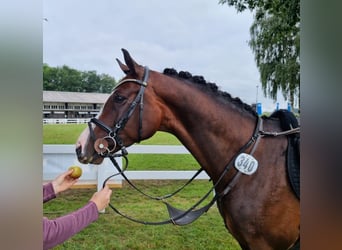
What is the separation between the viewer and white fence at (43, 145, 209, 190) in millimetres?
1342

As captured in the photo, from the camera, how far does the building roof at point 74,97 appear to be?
135 cm

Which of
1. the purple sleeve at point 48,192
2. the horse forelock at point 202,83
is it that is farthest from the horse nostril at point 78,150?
the horse forelock at point 202,83

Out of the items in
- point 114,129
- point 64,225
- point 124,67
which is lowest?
point 64,225

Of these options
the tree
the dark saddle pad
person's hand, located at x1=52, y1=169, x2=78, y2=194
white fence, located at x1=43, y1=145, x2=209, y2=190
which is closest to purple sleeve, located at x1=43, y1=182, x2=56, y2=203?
person's hand, located at x1=52, y1=169, x2=78, y2=194

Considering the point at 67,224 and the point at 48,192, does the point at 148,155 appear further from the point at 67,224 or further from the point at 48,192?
the point at 67,224

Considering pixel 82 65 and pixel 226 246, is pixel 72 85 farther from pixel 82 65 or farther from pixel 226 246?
pixel 226 246

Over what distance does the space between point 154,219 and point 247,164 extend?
74 cm

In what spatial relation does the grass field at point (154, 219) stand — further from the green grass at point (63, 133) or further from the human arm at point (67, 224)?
the human arm at point (67, 224)

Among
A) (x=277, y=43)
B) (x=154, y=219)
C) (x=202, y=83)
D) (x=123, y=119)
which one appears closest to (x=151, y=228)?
(x=154, y=219)

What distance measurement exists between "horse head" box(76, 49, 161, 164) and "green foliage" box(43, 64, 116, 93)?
0.13 meters

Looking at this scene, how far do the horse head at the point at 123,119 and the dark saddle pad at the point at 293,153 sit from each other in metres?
0.58

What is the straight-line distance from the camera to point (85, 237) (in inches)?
63.8

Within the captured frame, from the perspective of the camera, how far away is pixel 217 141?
1317mm

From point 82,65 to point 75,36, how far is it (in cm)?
13
